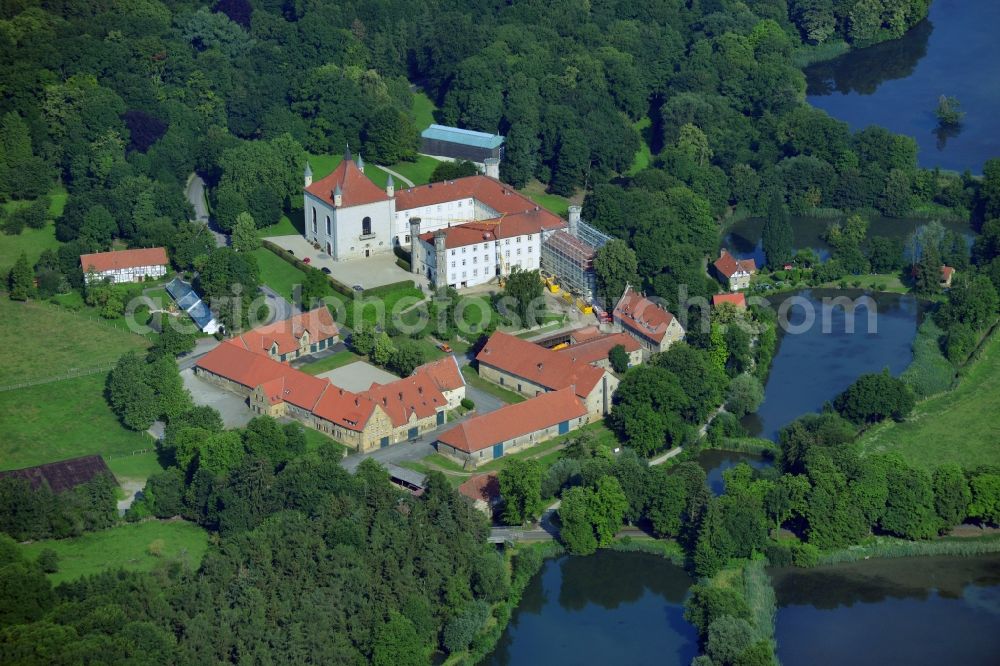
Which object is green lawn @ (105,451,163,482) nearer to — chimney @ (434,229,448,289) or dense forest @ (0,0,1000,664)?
dense forest @ (0,0,1000,664)

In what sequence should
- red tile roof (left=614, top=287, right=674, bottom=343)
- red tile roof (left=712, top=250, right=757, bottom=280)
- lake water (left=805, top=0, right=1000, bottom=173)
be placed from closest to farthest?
1. red tile roof (left=614, top=287, right=674, bottom=343)
2. red tile roof (left=712, top=250, right=757, bottom=280)
3. lake water (left=805, top=0, right=1000, bottom=173)

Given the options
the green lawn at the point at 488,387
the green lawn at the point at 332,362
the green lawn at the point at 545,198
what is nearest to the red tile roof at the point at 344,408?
the green lawn at the point at 332,362

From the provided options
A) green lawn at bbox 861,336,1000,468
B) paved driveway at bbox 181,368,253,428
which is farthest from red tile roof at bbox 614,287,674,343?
paved driveway at bbox 181,368,253,428

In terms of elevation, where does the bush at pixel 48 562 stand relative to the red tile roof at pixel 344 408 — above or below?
below

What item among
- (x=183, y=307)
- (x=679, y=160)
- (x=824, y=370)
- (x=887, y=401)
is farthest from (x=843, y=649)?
(x=679, y=160)

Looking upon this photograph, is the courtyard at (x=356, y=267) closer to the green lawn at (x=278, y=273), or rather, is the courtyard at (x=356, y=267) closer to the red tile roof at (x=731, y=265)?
the green lawn at (x=278, y=273)

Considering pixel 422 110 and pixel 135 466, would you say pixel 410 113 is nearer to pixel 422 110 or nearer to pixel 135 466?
pixel 422 110

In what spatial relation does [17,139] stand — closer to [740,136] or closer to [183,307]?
[183,307]
